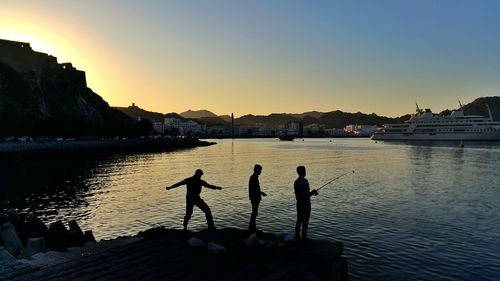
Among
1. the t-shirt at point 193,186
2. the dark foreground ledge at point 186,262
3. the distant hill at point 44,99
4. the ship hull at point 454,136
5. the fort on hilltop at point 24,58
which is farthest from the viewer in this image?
the ship hull at point 454,136

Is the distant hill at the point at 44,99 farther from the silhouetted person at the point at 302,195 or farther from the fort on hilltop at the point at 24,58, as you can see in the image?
the silhouetted person at the point at 302,195

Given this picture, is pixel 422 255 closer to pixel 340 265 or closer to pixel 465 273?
pixel 465 273

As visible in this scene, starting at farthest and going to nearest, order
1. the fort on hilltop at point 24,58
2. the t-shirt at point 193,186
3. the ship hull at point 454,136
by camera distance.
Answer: the ship hull at point 454,136, the fort on hilltop at point 24,58, the t-shirt at point 193,186

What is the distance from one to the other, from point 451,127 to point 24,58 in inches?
7597

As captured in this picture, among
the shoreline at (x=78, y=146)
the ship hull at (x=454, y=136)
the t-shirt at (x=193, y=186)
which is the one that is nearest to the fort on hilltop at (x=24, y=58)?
the shoreline at (x=78, y=146)

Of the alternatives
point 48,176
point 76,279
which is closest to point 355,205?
Answer: point 76,279

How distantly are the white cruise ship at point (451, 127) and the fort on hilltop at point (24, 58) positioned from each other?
17014 centimetres

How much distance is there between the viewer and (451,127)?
17350 centimetres

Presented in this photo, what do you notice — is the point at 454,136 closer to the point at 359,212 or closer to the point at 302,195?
the point at 359,212

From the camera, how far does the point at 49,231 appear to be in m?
15.6

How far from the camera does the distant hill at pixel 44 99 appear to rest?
11756 centimetres

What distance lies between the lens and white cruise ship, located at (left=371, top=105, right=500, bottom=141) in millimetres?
168875

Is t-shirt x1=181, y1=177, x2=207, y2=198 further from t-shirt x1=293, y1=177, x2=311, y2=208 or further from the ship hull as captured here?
the ship hull

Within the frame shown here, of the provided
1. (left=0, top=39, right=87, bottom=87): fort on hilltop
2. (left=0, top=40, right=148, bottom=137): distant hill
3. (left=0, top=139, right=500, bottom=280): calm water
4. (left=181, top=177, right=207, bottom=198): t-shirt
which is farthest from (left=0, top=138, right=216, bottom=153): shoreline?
(left=0, top=39, right=87, bottom=87): fort on hilltop
